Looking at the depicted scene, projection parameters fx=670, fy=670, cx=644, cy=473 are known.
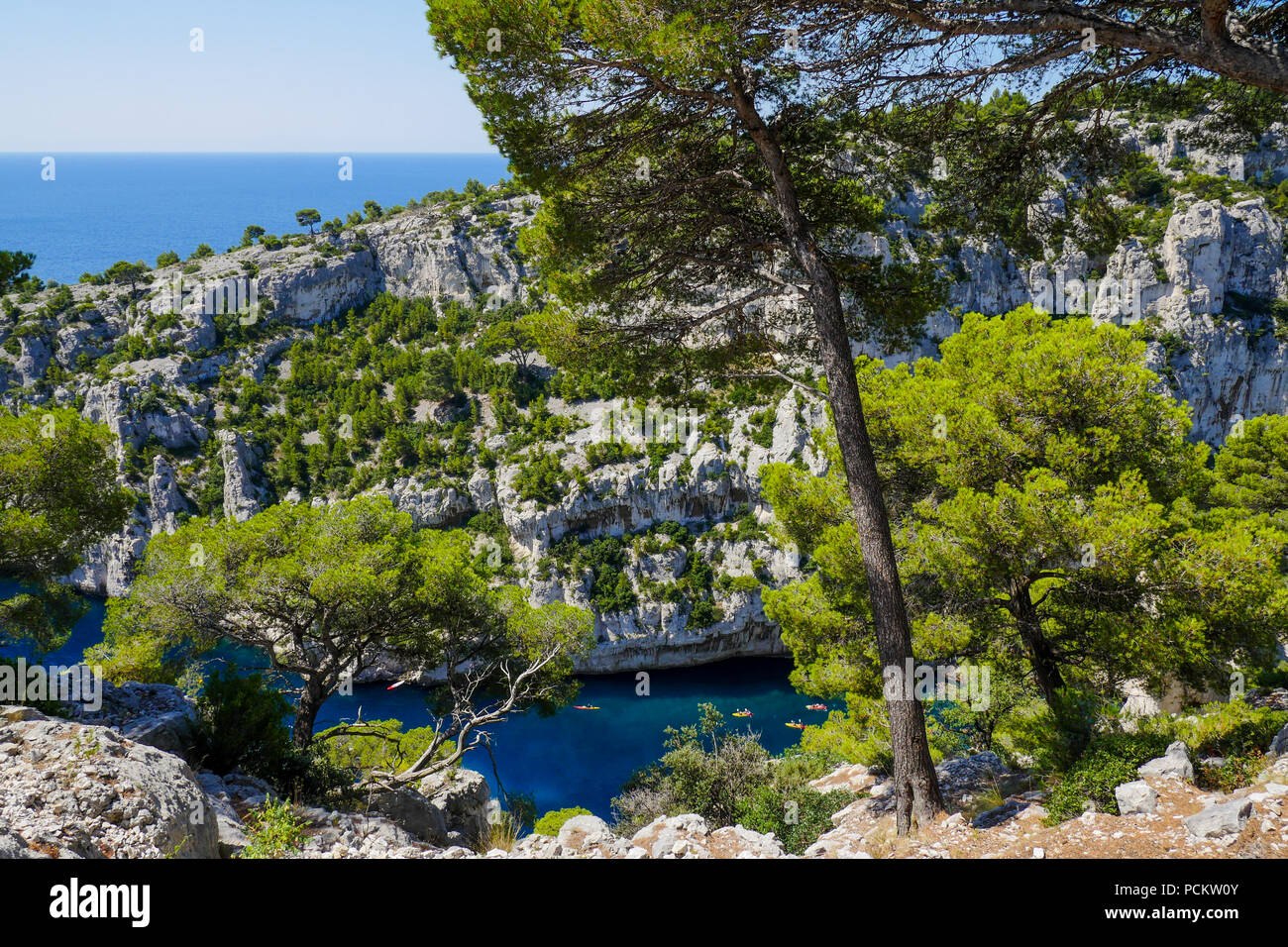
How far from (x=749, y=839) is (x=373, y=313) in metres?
51.4

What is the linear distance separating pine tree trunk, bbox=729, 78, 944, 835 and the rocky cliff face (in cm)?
2828

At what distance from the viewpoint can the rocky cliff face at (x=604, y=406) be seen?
1399 inches

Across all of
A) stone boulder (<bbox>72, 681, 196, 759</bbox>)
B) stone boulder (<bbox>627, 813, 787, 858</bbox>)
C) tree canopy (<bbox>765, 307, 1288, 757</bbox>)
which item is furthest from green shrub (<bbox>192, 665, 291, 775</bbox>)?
tree canopy (<bbox>765, 307, 1288, 757</bbox>)

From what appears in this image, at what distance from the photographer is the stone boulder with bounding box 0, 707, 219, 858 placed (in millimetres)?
3875

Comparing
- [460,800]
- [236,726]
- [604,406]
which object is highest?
[604,406]

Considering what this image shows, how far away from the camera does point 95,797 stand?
13.6 ft

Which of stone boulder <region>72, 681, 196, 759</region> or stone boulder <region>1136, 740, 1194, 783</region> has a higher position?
stone boulder <region>1136, 740, 1194, 783</region>

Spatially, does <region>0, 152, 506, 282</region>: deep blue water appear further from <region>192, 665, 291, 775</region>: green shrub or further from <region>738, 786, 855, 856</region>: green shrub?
<region>738, 786, 855, 856</region>: green shrub

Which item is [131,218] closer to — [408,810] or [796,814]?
[408,810]

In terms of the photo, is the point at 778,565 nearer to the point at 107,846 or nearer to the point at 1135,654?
the point at 1135,654

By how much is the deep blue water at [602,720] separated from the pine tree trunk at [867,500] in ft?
61.7

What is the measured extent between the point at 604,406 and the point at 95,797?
3690 centimetres

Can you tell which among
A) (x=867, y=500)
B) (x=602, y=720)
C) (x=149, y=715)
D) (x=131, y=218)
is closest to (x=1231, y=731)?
(x=867, y=500)
